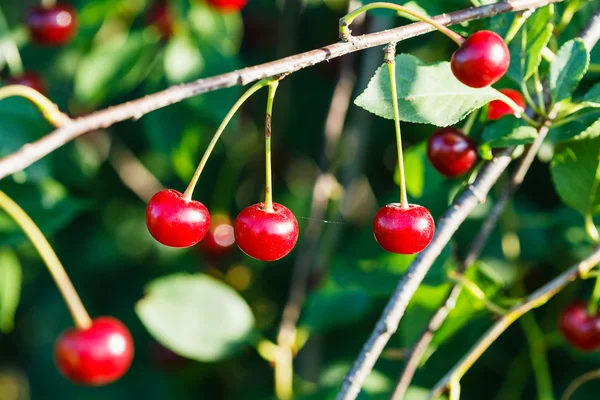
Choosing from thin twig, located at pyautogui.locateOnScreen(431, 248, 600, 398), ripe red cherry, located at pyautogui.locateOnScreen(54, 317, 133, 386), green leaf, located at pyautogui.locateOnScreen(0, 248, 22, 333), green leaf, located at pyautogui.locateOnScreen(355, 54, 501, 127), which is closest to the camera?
green leaf, located at pyautogui.locateOnScreen(355, 54, 501, 127)

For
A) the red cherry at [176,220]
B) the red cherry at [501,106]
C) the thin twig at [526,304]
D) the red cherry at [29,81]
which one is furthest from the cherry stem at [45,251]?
the red cherry at [29,81]

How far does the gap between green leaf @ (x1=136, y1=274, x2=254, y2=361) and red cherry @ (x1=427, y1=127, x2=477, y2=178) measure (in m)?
0.75

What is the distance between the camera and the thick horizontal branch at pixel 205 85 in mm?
669

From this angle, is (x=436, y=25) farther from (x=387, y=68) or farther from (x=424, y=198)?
(x=424, y=198)

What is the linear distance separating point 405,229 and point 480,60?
9.3 inches

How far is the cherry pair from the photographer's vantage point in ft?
3.07

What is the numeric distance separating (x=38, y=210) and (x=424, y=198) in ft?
2.94

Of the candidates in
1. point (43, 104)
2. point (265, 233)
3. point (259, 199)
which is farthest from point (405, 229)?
point (259, 199)

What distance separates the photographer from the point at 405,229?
92 cm

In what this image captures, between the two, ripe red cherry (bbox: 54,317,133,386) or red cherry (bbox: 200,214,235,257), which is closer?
ripe red cherry (bbox: 54,317,133,386)

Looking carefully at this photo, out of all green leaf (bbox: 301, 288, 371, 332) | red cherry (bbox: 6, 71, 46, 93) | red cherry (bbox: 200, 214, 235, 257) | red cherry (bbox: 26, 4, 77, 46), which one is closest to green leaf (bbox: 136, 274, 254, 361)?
green leaf (bbox: 301, 288, 371, 332)

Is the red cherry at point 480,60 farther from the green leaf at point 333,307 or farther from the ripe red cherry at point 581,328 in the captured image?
the green leaf at point 333,307

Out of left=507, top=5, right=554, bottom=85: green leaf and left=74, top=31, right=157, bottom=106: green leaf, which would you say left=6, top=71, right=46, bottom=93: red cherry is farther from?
left=507, top=5, right=554, bottom=85: green leaf

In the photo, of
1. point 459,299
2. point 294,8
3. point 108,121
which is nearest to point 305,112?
point 294,8
